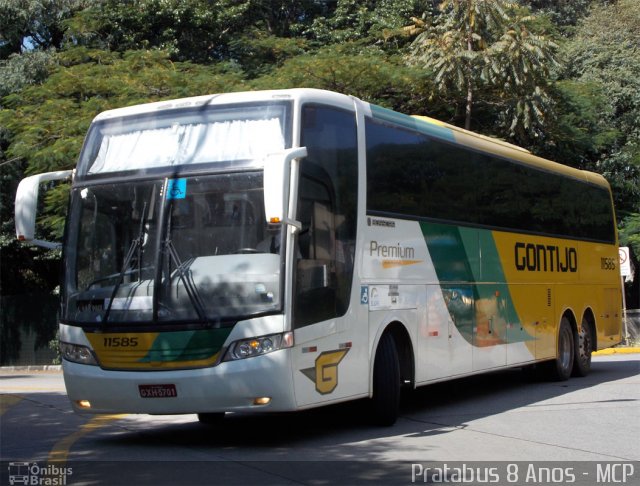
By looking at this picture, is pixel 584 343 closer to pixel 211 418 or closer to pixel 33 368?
pixel 211 418

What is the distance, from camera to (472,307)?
44.3ft

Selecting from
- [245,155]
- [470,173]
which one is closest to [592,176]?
[470,173]

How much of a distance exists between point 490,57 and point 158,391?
54.3ft

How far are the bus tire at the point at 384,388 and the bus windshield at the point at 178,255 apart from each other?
2328mm

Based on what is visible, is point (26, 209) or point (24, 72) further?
point (24, 72)

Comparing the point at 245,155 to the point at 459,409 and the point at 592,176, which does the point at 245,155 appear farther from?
the point at 592,176

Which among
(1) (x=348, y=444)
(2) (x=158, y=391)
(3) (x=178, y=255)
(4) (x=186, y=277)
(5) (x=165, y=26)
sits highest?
(5) (x=165, y=26)

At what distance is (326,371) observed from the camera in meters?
9.84

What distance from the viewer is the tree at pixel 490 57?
23.5 meters

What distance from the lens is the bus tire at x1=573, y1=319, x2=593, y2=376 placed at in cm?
1752

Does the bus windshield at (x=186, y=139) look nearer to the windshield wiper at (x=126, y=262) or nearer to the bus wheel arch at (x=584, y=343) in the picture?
the windshield wiper at (x=126, y=262)

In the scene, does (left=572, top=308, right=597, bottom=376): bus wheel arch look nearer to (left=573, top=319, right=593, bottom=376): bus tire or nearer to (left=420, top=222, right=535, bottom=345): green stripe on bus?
(left=573, top=319, right=593, bottom=376): bus tire

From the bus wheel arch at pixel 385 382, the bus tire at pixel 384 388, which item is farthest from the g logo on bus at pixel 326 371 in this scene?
the bus tire at pixel 384 388

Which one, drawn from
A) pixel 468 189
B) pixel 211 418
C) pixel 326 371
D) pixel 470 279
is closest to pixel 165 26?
pixel 468 189
